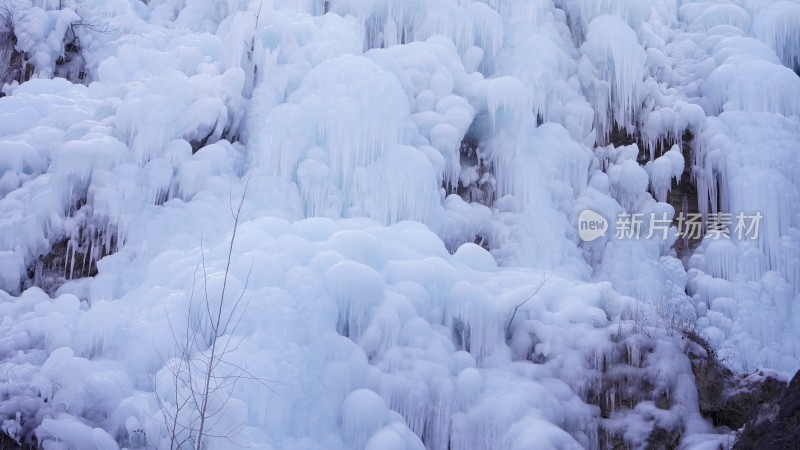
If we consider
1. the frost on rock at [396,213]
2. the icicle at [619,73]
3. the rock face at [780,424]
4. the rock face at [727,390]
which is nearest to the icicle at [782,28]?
the frost on rock at [396,213]

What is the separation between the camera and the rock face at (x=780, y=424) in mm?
3721

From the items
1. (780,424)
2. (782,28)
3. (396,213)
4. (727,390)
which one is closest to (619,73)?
(782,28)

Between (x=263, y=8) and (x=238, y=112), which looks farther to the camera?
(x=263, y=8)

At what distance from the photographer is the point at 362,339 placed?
5918 millimetres

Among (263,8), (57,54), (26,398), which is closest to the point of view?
(26,398)

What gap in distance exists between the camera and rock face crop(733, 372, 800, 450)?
3.72 meters

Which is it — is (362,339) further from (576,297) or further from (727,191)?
(727,191)

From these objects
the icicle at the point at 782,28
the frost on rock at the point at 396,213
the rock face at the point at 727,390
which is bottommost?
the rock face at the point at 727,390

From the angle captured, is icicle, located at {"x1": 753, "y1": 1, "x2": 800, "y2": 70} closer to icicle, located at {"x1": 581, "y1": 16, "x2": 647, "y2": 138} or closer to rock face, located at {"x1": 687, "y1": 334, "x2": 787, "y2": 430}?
icicle, located at {"x1": 581, "y1": 16, "x2": 647, "y2": 138}

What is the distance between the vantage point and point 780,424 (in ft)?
12.6

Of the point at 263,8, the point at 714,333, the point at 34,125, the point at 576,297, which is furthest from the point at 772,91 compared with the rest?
the point at 34,125

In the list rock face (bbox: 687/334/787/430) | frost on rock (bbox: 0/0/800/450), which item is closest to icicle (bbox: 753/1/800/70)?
frost on rock (bbox: 0/0/800/450)

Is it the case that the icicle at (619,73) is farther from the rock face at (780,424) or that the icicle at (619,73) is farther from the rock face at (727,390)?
the rock face at (780,424)

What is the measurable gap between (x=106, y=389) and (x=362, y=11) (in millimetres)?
6501
